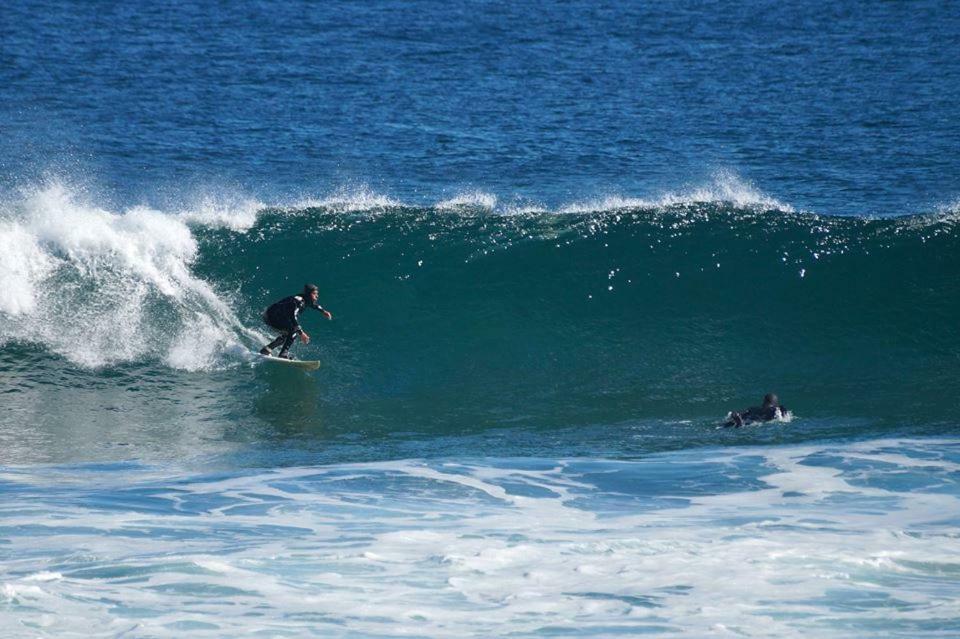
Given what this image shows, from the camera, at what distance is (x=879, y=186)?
912 inches

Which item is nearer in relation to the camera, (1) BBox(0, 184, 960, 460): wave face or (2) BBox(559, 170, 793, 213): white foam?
(1) BBox(0, 184, 960, 460): wave face

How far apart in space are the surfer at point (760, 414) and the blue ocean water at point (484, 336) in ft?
0.57

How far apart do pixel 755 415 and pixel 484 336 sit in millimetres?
4315

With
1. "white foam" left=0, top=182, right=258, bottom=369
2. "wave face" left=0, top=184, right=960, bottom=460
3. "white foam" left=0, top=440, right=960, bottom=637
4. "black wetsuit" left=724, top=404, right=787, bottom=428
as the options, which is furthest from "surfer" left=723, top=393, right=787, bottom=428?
"white foam" left=0, top=182, right=258, bottom=369

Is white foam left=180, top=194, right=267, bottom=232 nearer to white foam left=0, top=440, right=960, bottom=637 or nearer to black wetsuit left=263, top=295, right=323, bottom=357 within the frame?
black wetsuit left=263, top=295, right=323, bottom=357

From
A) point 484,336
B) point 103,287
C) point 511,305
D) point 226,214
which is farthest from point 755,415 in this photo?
point 226,214

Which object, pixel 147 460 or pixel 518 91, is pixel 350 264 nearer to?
pixel 147 460

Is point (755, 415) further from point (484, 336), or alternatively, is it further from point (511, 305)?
point (511, 305)

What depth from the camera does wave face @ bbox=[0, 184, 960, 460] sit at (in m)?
14.8

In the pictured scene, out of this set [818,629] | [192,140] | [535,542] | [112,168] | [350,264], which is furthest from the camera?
[192,140]

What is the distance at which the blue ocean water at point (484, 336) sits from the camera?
29.2 ft

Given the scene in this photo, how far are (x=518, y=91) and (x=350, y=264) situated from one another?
1367 centimetres

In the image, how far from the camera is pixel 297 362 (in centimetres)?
1504

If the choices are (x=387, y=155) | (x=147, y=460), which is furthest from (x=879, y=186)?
(x=147, y=460)
